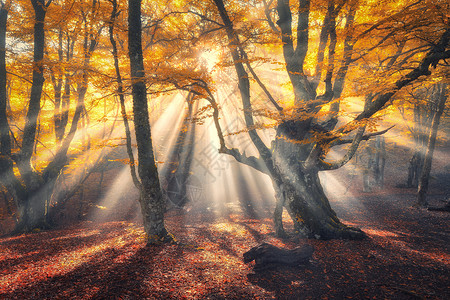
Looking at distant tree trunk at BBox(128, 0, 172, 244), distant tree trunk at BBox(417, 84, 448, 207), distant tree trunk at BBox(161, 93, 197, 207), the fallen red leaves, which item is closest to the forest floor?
the fallen red leaves

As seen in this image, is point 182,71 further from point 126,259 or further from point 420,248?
point 420,248

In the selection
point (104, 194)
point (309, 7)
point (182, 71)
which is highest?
point (309, 7)

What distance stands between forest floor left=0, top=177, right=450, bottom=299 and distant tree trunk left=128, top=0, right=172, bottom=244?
2.23 feet

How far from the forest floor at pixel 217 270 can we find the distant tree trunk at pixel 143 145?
0.68 m

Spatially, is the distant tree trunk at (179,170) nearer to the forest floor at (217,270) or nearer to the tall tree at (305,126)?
the forest floor at (217,270)

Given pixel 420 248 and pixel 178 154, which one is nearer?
pixel 420 248

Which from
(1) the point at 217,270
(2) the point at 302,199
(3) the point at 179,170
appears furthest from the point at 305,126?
(3) the point at 179,170

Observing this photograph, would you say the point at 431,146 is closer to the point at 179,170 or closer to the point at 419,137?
the point at 419,137

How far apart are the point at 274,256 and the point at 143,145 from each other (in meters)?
4.51

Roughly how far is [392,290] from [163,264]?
4.66 meters

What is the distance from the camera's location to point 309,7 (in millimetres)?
6203

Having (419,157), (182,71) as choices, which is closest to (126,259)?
(182,71)

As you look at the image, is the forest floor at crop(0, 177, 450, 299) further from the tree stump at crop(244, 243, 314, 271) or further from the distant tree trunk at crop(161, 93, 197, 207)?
the distant tree trunk at crop(161, 93, 197, 207)

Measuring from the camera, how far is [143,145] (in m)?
5.95
